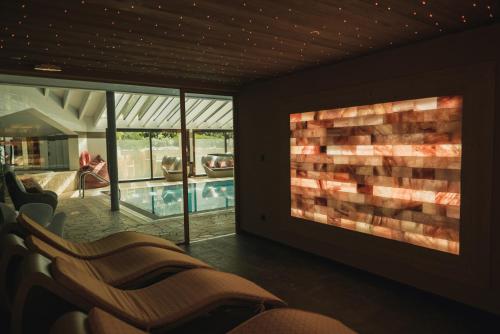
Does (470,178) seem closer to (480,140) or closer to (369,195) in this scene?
(480,140)

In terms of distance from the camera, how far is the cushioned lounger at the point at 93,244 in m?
2.52

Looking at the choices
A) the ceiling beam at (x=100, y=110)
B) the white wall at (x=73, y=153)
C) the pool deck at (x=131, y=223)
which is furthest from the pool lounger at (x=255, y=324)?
the white wall at (x=73, y=153)

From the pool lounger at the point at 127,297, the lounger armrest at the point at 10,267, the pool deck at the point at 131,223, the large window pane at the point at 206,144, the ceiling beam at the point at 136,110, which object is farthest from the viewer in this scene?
the large window pane at the point at 206,144

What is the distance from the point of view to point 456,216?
3.11 m

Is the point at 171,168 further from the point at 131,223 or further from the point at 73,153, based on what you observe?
the point at 131,223

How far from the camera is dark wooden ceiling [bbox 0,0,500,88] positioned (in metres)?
2.32

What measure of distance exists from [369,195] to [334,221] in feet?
2.11

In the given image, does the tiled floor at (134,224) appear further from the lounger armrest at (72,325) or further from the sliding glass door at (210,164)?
the lounger armrest at (72,325)

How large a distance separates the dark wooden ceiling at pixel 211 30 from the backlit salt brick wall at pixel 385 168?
2.39ft

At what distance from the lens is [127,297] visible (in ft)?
6.80

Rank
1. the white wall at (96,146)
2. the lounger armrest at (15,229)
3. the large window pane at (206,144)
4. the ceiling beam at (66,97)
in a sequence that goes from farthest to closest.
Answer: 1. the large window pane at (206,144)
2. the white wall at (96,146)
3. the ceiling beam at (66,97)
4. the lounger armrest at (15,229)

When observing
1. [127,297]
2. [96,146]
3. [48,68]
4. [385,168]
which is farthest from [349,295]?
[96,146]

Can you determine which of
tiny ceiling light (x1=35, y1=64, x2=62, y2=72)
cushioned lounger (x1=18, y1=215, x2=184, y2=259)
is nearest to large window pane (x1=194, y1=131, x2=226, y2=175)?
tiny ceiling light (x1=35, y1=64, x2=62, y2=72)

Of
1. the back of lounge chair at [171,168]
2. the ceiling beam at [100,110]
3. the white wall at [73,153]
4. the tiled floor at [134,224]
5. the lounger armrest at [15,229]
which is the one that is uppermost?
the ceiling beam at [100,110]
